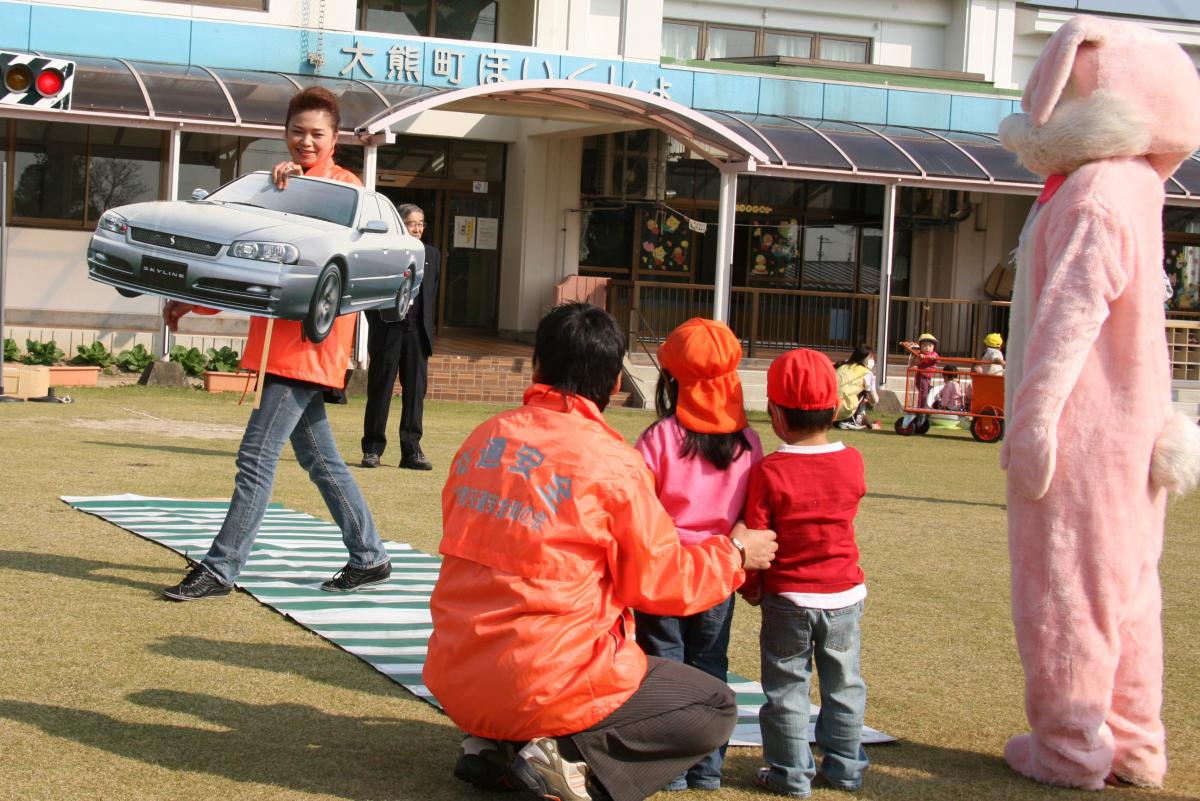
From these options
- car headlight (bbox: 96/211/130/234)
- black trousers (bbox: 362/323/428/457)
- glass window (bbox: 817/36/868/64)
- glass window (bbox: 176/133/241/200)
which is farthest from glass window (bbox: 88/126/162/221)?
car headlight (bbox: 96/211/130/234)

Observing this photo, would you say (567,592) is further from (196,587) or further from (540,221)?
(540,221)

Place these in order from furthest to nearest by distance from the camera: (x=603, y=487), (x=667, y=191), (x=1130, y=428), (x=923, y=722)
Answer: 1. (x=667, y=191)
2. (x=923, y=722)
3. (x=1130, y=428)
4. (x=603, y=487)

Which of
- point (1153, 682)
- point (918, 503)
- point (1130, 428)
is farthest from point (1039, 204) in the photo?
point (918, 503)

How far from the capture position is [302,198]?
589 cm

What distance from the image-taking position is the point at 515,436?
3.67m

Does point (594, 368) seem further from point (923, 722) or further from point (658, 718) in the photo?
point (923, 722)

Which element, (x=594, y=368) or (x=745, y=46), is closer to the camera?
(x=594, y=368)

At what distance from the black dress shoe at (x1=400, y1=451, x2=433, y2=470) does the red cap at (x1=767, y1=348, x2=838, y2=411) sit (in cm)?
692

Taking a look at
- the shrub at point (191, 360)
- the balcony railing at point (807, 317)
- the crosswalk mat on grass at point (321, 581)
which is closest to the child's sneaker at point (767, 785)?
the crosswalk mat on grass at point (321, 581)

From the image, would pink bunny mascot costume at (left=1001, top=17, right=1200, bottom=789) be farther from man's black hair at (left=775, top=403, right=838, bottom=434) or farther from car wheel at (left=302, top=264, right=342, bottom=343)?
car wheel at (left=302, top=264, right=342, bottom=343)

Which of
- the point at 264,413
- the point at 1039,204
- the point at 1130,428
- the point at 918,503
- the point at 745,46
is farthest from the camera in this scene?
the point at 745,46

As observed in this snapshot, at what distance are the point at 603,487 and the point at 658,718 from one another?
60 cm

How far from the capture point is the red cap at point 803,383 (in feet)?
13.1

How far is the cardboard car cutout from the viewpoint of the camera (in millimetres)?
5625
